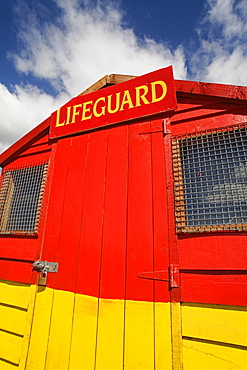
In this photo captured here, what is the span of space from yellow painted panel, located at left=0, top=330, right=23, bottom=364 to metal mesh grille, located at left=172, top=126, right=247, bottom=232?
8.39ft

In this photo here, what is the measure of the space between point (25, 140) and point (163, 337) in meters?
3.67

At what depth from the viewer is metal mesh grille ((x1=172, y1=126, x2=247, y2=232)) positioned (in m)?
2.10

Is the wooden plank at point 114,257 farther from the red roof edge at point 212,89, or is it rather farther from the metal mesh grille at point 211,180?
the red roof edge at point 212,89

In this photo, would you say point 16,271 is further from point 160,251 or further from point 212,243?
point 212,243

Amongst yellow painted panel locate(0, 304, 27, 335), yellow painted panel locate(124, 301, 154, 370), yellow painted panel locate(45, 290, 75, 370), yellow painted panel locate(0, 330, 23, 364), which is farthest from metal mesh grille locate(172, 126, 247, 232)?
yellow painted panel locate(0, 330, 23, 364)

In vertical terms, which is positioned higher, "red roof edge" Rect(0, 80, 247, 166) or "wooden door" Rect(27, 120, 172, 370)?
"red roof edge" Rect(0, 80, 247, 166)

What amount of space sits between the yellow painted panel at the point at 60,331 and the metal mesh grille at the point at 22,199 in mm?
1061

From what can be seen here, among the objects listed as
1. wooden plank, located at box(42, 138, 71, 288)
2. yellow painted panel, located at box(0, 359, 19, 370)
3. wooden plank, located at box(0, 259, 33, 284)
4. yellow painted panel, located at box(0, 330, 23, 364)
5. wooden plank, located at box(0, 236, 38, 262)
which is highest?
wooden plank, located at box(42, 138, 71, 288)

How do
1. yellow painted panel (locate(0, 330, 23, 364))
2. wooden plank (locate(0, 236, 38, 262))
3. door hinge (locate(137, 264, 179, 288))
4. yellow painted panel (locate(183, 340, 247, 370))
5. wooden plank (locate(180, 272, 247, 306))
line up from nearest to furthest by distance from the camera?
yellow painted panel (locate(183, 340, 247, 370)) < wooden plank (locate(180, 272, 247, 306)) < door hinge (locate(137, 264, 179, 288)) < yellow painted panel (locate(0, 330, 23, 364)) < wooden plank (locate(0, 236, 38, 262))

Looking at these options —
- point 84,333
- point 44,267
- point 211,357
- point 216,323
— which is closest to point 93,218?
point 44,267

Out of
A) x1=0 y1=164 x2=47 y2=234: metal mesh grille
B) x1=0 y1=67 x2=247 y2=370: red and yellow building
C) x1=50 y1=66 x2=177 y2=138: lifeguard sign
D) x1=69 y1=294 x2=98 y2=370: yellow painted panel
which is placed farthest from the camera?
x1=0 y1=164 x2=47 y2=234: metal mesh grille

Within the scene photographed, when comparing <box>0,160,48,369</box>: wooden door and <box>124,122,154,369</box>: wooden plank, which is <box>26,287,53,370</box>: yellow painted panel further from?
<box>124,122,154,369</box>: wooden plank

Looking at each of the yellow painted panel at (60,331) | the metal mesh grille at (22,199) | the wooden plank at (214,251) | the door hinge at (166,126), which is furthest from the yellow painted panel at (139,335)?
the door hinge at (166,126)

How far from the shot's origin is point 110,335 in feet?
7.20
